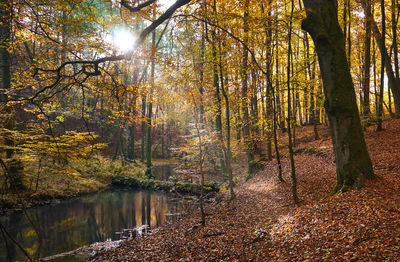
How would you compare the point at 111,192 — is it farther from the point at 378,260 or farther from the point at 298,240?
the point at 378,260

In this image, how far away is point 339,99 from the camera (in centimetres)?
569

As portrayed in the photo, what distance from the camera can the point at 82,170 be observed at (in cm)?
1603

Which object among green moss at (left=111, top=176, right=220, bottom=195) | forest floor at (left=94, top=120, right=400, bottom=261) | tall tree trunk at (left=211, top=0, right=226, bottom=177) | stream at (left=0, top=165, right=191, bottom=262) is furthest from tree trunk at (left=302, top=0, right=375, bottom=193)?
green moss at (left=111, top=176, right=220, bottom=195)

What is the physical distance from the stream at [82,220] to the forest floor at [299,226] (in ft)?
5.87

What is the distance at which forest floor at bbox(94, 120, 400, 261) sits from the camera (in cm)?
388

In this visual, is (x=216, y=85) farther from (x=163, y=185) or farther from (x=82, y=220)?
(x=82, y=220)

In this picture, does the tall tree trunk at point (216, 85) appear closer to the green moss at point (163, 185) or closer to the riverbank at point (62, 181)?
the green moss at point (163, 185)

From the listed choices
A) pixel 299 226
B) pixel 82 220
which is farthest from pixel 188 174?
pixel 299 226

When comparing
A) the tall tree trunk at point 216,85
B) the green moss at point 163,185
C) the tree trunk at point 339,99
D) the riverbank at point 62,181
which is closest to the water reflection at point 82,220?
the riverbank at point 62,181

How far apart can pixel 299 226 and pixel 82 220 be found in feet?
30.6

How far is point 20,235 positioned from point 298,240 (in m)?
9.68

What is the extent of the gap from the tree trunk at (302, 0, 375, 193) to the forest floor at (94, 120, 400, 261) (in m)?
0.45

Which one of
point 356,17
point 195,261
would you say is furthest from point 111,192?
point 356,17

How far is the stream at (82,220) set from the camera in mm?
7773
